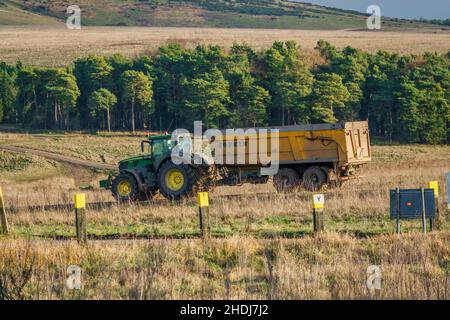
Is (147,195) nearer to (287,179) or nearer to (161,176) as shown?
(161,176)

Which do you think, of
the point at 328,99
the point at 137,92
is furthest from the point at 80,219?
the point at 137,92

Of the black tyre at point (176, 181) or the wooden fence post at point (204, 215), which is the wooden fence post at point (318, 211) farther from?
the black tyre at point (176, 181)

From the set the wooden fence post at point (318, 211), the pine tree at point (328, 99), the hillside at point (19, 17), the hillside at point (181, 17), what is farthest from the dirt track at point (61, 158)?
the hillside at point (181, 17)

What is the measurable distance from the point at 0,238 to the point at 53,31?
5365 inches

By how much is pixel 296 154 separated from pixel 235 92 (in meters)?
46.4

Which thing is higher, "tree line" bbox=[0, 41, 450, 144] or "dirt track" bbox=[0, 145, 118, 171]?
"tree line" bbox=[0, 41, 450, 144]

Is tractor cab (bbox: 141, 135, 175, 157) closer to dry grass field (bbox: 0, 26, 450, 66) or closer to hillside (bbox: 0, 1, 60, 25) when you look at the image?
dry grass field (bbox: 0, 26, 450, 66)

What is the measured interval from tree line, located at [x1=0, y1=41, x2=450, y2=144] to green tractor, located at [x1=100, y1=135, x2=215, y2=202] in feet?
146

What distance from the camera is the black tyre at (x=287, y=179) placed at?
32438 mm

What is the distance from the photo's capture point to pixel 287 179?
3275cm

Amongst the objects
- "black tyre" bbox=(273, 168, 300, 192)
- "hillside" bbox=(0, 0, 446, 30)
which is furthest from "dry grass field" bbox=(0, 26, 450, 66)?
"black tyre" bbox=(273, 168, 300, 192)

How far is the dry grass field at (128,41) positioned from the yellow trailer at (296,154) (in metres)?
61.6

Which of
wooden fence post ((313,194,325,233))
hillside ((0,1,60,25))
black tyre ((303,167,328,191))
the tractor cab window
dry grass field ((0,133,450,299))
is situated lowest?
black tyre ((303,167,328,191))

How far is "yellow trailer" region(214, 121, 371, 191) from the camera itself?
32.2 m
